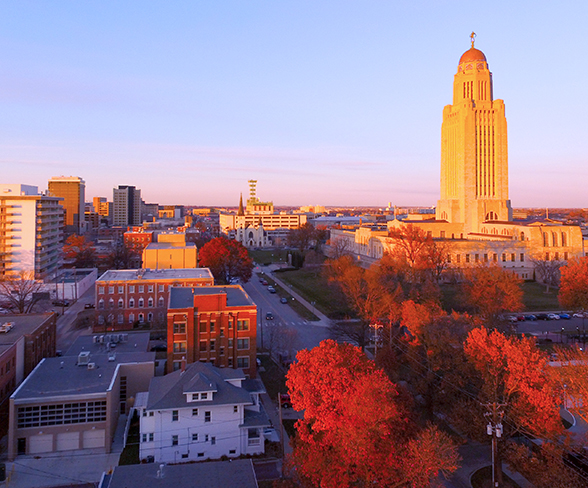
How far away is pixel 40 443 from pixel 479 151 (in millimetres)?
81654

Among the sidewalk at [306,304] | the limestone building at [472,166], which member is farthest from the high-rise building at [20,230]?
the limestone building at [472,166]

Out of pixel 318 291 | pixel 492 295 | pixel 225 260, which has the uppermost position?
pixel 225 260

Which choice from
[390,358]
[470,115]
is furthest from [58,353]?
[470,115]

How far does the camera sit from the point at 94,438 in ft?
80.7

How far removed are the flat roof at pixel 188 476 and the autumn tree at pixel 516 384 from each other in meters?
10.8

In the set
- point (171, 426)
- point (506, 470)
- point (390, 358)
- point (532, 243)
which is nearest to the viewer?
point (506, 470)

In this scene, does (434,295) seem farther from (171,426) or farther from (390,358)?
(171,426)

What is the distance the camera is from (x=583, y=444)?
63.3 ft

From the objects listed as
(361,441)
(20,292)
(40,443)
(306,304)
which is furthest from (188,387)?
(20,292)

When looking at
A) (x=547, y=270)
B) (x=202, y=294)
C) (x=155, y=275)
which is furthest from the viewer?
(x=547, y=270)

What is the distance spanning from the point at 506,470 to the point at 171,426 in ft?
52.3

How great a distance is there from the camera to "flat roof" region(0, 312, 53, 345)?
29.8 metres

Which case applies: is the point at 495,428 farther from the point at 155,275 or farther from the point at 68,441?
the point at 155,275

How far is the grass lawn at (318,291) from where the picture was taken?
5175 cm
